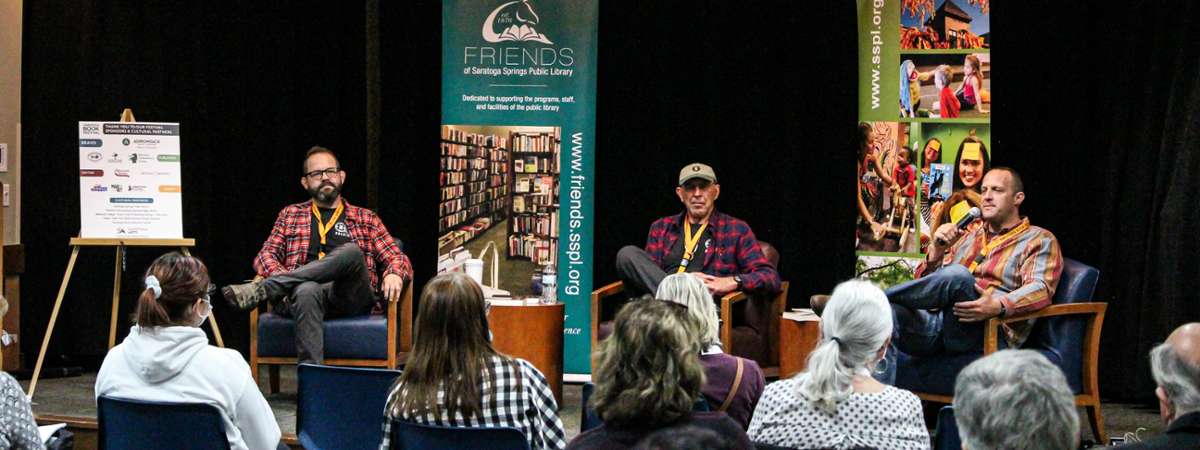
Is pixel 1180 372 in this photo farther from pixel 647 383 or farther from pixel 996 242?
pixel 996 242

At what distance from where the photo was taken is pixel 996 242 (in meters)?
5.28

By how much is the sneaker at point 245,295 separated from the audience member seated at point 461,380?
2570 millimetres

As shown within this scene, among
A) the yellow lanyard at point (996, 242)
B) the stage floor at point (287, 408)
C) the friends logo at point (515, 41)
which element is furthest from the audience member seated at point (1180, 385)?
the friends logo at point (515, 41)

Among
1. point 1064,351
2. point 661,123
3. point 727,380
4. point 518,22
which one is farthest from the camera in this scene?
point 661,123

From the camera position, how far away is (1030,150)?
19.7ft

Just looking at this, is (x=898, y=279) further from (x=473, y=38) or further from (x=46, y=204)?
(x=46, y=204)

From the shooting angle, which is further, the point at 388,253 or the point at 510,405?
the point at 388,253

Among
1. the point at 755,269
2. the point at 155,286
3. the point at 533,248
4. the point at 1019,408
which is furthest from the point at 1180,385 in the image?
the point at 533,248

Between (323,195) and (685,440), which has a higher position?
(323,195)

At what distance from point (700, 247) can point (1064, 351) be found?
170 cm

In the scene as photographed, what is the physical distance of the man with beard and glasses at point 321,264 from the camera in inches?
217

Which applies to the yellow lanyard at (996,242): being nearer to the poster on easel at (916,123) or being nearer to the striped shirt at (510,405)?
the poster on easel at (916,123)

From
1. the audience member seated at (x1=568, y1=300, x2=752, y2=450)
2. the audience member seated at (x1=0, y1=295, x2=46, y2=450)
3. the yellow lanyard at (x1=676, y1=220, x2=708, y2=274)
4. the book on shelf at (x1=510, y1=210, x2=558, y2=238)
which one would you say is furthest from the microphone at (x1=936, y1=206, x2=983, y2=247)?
the audience member seated at (x1=0, y1=295, x2=46, y2=450)

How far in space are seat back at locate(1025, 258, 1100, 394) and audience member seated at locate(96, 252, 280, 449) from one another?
3.11 metres
